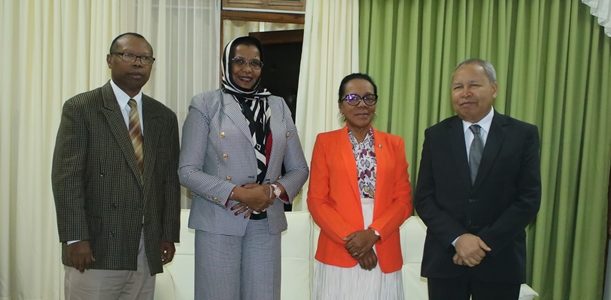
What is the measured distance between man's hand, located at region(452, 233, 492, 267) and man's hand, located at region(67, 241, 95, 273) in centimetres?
138

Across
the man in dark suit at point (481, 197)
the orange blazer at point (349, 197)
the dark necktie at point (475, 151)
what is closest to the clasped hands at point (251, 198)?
the orange blazer at point (349, 197)

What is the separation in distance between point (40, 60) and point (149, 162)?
185cm

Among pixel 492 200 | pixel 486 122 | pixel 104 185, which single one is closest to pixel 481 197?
pixel 492 200

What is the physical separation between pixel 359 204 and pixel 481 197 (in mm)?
508

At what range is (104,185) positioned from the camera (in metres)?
1.96

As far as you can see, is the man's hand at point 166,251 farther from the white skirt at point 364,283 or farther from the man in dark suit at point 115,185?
the white skirt at point 364,283

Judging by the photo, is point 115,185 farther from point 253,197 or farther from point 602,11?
point 602,11

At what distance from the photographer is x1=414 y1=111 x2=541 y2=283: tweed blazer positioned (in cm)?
195

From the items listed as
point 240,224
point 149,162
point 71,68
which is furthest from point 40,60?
point 240,224

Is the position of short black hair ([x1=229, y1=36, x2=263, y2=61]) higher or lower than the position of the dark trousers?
higher

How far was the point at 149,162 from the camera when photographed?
2049 mm

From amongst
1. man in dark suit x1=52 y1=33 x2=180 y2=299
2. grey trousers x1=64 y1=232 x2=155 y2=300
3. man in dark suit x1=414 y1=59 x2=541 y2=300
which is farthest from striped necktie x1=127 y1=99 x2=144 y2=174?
man in dark suit x1=414 y1=59 x2=541 y2=300

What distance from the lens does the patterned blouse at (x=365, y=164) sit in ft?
7.35

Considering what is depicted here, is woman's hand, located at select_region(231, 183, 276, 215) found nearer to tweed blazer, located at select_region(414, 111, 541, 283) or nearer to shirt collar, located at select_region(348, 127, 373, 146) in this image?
shirt collar, located at select_region(348, 127, 373, 146)
